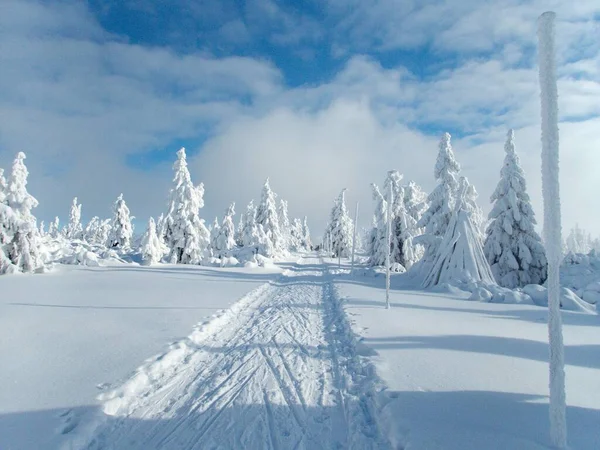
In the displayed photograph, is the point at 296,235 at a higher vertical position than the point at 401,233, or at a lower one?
higher

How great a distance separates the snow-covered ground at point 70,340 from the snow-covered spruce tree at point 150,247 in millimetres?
15906

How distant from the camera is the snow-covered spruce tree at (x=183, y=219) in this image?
33750mm

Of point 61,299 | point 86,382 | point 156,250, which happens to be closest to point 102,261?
point 156,250

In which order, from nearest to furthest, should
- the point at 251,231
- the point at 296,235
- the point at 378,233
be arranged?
the point at 378,233, the point at 251,231, the point at 296,235

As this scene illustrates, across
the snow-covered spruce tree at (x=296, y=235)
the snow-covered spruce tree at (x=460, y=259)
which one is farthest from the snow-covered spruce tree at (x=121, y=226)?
the snow-covered spruce tree at (x=296, y=235)

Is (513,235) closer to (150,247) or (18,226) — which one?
(150,247)

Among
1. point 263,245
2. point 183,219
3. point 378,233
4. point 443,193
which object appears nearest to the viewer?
point 443,193

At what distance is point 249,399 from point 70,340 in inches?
193

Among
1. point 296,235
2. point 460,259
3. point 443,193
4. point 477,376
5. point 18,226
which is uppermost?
point 443,193

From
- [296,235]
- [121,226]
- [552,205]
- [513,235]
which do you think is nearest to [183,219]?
[121,226]

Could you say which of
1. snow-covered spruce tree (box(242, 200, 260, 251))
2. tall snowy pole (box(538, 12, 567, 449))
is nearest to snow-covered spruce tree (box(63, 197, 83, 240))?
snow-covered spruce tree (box(242, 200, 260, 251))

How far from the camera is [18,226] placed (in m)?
19.2

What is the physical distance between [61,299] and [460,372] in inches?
524

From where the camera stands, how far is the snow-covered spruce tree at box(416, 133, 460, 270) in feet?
81.4
